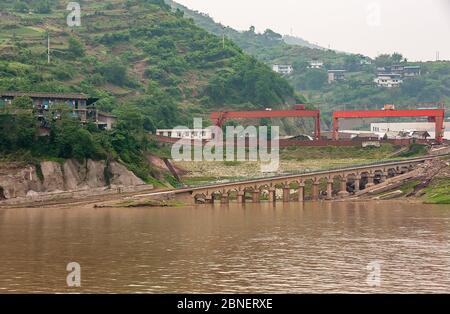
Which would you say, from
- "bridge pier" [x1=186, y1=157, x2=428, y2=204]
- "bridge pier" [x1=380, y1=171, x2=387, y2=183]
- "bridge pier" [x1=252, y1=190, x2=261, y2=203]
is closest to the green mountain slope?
"bridge pier" [x1=186, y1=157, x2=428, y2=204]

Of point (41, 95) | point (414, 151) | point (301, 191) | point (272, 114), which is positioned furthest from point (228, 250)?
point (272, 114)

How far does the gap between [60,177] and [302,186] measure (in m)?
28.3

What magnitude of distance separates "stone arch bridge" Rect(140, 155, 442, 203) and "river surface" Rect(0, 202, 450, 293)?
12.5 meters

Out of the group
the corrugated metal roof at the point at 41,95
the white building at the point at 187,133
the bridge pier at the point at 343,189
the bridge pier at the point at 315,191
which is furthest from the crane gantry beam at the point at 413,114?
the corrugated metal roof at the point at 41,95

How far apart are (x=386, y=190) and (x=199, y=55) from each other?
85.4m

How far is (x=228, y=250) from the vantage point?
57.7 meters

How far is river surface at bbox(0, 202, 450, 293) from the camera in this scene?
44.1 meters

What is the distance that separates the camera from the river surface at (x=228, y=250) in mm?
44094

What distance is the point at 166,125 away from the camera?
486ft

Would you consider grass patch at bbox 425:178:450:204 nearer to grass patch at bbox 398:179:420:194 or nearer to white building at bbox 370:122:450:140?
grass patch at bbox 398:179:420:194

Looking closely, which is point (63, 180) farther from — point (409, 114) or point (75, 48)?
point (75, 48)

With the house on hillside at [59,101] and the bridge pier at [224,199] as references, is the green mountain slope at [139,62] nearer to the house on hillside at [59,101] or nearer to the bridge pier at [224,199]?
the house on hillside at [59,101]
